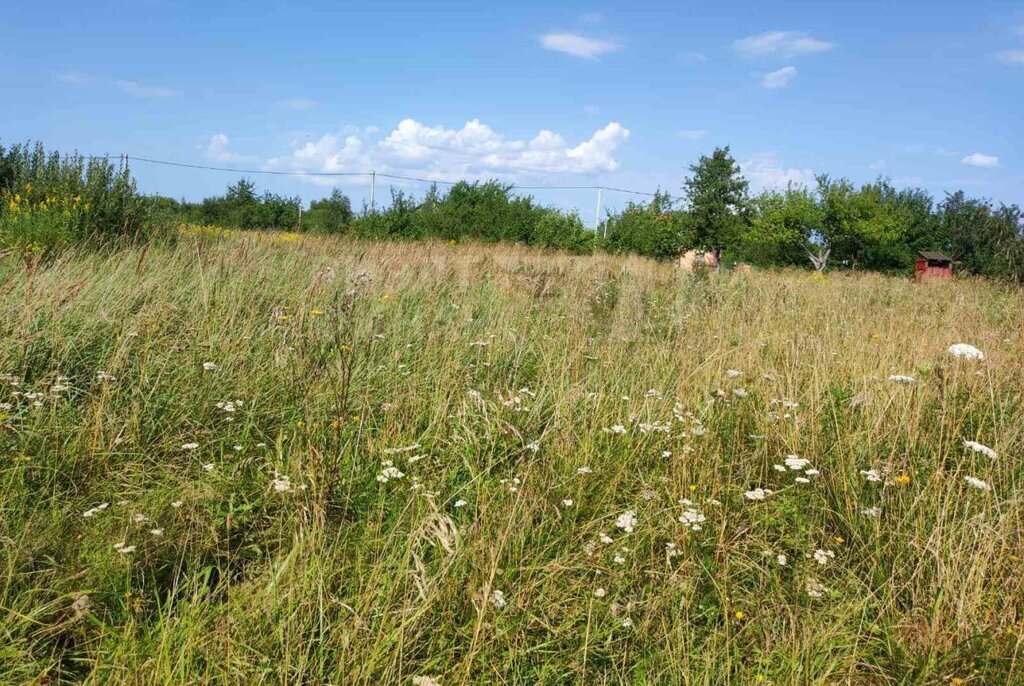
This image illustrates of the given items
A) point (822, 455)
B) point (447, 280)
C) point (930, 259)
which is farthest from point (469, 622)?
point (930, 259)

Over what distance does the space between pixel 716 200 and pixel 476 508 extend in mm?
19898

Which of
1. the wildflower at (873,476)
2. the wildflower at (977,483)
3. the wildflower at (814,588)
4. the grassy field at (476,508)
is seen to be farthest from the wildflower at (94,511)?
the wildflower at (977,483)

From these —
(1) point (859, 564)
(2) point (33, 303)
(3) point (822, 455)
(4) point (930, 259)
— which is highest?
(4) point (930, 259)

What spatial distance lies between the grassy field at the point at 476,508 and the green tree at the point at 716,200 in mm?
17034

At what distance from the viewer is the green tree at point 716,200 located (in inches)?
789

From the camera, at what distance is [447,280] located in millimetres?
6371

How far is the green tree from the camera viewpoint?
20.0 m

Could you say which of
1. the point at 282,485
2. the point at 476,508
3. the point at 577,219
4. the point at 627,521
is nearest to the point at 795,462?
the point at 627,521

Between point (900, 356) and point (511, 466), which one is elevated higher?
point (900, 356)

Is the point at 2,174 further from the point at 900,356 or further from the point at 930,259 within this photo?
the point at 930,259

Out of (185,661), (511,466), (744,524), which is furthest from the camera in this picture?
(511,466)

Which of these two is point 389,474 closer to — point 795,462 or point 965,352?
point 795,462

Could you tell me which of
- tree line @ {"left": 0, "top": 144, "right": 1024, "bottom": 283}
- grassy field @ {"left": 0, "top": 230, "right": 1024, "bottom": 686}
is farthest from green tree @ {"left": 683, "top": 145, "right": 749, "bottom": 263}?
grassy field @ {"left": 0, "top": 230, "right": 1024, "bottom": 686}

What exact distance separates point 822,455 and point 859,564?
687mm
